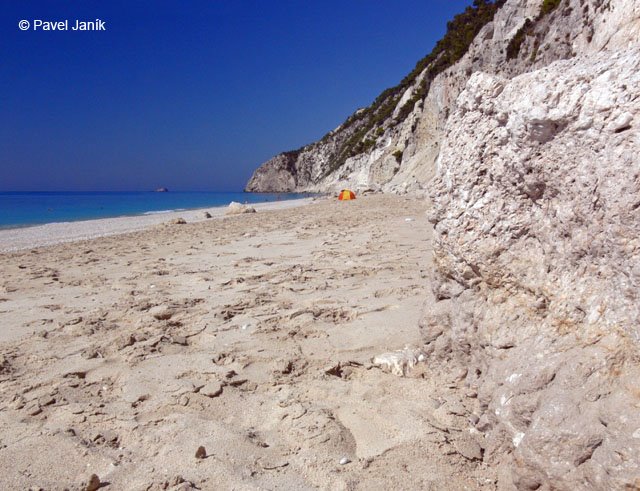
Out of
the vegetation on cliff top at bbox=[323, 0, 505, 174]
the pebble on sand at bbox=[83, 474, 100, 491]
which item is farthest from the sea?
the pebble on sand at bbox=[83, 474, 100, 491]

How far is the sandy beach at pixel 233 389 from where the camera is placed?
7.47ft

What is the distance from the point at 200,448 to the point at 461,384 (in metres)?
1.51

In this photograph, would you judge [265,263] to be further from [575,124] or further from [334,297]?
[575,124]

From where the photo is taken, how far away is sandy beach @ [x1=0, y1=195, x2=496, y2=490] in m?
2.28

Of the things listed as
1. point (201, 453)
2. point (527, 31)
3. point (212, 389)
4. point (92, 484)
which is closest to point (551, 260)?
point (201, 453)

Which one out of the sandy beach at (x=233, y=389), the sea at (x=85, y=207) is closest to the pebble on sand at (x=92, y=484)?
the sandy beach at (x=233, y=389)

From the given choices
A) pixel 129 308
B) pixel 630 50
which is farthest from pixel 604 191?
pixel 129 308

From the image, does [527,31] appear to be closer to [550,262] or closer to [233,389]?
[550,262]

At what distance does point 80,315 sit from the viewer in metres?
4.81

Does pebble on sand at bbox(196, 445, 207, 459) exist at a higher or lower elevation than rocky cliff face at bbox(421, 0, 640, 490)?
lower

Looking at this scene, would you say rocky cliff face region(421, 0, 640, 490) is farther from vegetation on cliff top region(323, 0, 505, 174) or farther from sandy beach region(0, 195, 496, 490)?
vegetation on cliff top region(323, 0, 505, 174)

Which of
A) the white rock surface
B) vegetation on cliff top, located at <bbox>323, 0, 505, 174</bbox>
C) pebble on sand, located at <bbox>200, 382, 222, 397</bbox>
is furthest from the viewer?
vegetation on cliff top, located at <bbox>323, 0, 505, 174</bbox>

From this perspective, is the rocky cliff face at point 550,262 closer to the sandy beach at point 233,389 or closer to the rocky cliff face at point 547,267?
the rocky cliff face at point 547,267

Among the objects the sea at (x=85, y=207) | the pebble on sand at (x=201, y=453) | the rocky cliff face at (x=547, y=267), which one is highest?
the rocky cliff face at (x=547, y=267)
